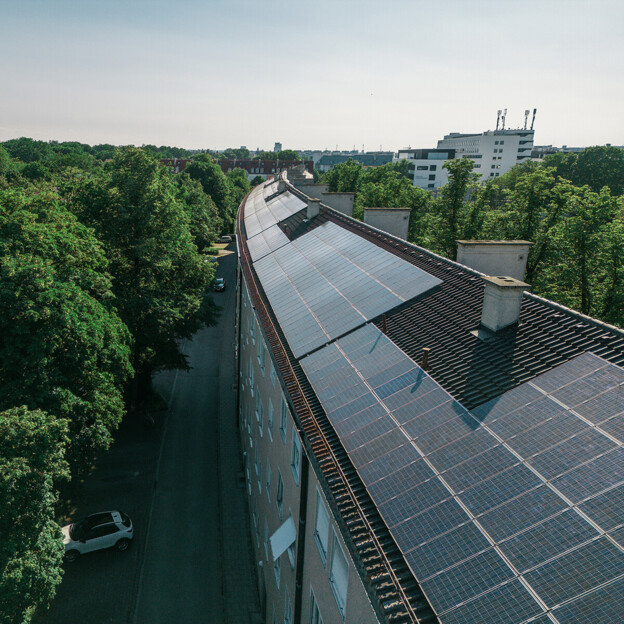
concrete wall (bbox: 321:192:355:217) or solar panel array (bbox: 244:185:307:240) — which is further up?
concrete wall (bbox: 321:192:355:217)

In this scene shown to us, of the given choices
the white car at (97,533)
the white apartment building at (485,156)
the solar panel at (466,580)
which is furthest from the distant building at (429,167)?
the solar panel at (466,580)

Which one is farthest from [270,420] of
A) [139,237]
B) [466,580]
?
[139,237]

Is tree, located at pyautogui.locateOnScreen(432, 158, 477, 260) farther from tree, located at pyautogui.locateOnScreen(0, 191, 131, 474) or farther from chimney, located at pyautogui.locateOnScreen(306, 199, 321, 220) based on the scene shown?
tree, located at pyautogui.locateOnScreen(0, 191, 131, 474)

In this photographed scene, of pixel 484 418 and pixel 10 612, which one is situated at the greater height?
pixel 484 418

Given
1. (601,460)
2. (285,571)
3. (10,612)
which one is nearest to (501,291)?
(601,460)

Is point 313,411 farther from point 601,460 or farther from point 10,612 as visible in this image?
point 10,612

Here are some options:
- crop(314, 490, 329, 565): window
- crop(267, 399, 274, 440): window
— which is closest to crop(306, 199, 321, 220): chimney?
crop(267, 399, 274, 440): window

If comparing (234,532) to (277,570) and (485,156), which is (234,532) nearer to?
(277,570)

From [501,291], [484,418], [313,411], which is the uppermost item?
[501,291]

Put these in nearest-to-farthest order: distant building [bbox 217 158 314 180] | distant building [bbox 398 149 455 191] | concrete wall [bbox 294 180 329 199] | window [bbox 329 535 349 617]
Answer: window [bbox 329 535 349 617] → concrete wall [bbox 294 180 329 199] → distant building [bbox 398 149 455 191] → distant building [bbox 217 158 314 180]
